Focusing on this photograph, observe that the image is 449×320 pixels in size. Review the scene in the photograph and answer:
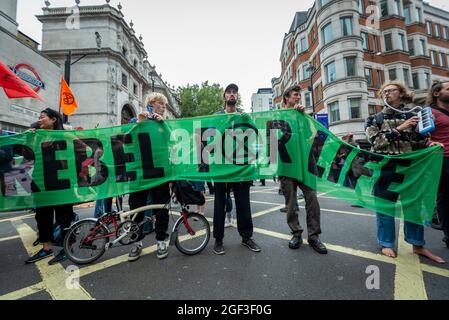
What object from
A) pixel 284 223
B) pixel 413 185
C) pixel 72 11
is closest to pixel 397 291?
pixel 413 185

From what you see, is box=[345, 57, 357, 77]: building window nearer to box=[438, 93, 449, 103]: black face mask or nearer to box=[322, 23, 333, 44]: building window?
box=[322, 23, 333, 44]: building window

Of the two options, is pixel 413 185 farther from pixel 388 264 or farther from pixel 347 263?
pixel 347 263

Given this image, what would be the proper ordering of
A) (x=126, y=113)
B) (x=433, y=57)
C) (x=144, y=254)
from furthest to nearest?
1. (x=126, y=113)
2. (x=433, y=57)
3. (x=144, y=254)

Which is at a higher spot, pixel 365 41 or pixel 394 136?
pixel 365 41

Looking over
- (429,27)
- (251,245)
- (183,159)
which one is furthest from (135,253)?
(429,27)

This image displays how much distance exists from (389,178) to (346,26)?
74.9 ft

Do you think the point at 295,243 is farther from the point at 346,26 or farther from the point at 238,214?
the point at 346,26

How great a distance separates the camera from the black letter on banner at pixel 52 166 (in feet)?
10.5

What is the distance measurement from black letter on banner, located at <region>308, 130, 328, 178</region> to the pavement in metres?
1.12

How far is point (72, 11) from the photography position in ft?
86.5

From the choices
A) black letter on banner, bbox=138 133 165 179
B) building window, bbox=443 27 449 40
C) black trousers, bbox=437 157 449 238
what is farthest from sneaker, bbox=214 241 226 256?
building window, bbox=443 27 449 40

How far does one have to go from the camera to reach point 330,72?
2078cm

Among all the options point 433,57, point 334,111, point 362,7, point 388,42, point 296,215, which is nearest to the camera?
point 296,215

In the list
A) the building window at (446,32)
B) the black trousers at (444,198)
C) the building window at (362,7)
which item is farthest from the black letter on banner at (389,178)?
the building window at (446,32)
